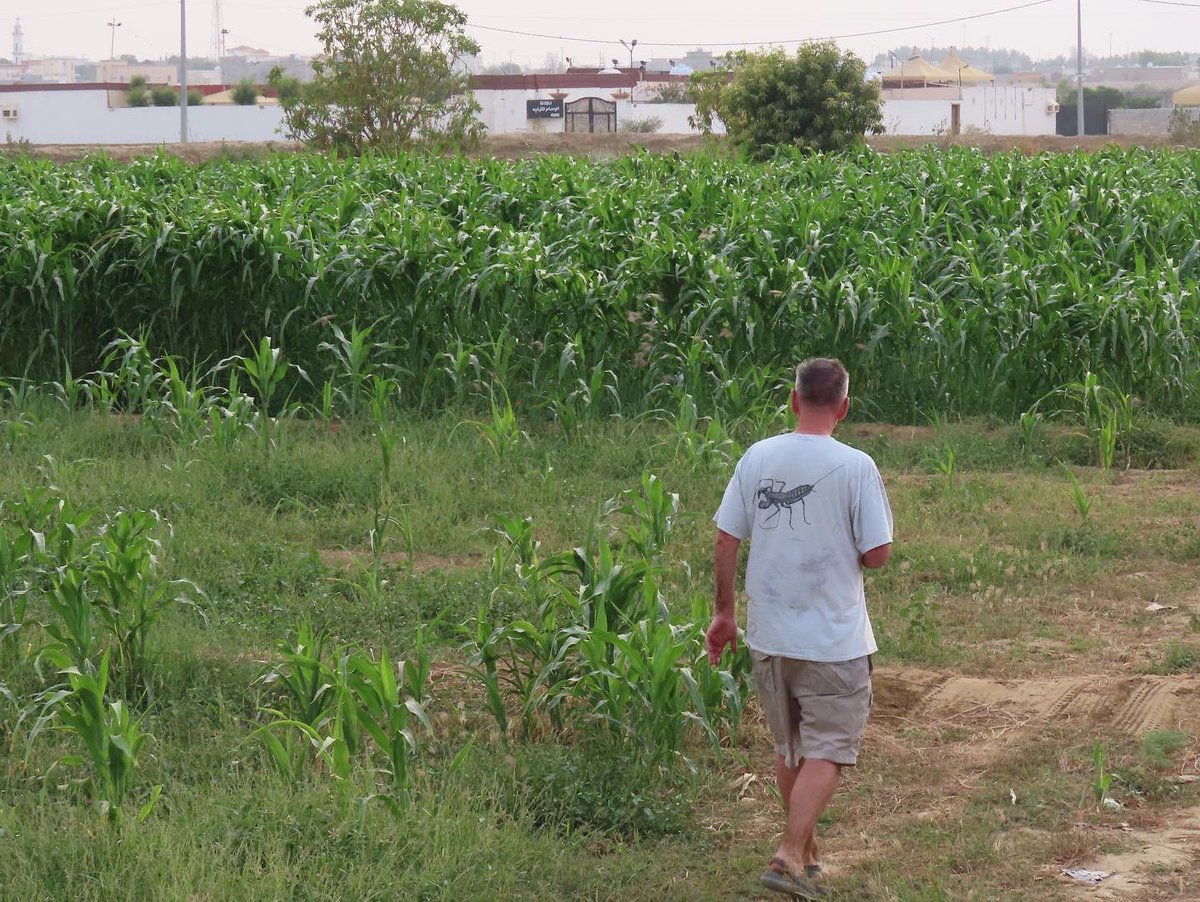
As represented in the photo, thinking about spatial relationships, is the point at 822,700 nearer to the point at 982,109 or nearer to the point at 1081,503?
the point at 1081,503

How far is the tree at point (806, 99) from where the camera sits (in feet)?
103

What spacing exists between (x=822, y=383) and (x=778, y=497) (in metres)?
0.33

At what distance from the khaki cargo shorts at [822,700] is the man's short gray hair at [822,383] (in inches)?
28.0

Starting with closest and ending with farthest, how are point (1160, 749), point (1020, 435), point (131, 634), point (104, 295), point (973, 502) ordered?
point (1160, 749) < point (131, 634) < point (973, 502) < point (1020, 435) < point (104, 295)

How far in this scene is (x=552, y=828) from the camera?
4.20 metres

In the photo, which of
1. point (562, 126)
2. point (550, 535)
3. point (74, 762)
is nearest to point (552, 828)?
point (74, 762)

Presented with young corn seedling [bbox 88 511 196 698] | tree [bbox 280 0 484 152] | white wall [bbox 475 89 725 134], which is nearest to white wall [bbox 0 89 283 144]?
white wall [bbox 475 89 725 134]

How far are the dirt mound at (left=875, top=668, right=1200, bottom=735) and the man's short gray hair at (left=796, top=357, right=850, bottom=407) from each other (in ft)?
5.83

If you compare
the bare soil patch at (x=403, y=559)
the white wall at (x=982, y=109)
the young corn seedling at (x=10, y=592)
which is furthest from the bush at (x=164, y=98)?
the young corn seedling at (x=10, y=592)

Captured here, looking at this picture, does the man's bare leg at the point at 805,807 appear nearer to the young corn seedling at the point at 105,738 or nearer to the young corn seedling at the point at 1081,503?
the young corn seedling at the point at 105,738

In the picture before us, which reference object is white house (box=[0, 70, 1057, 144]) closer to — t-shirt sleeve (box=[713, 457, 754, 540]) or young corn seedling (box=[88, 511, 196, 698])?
young corn seedling (box=[88, 511, 196, 698])

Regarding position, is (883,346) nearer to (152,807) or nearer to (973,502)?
(973,502)

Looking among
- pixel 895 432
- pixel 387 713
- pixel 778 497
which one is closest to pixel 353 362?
pixel 895 432

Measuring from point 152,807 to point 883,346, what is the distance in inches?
282
